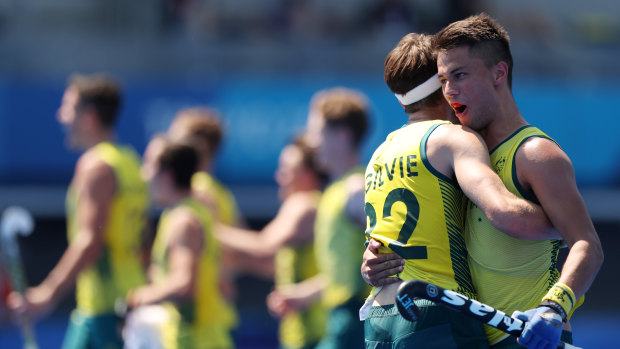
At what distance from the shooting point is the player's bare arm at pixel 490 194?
3102mm

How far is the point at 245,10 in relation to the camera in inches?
611

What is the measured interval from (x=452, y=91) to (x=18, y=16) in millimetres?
12094

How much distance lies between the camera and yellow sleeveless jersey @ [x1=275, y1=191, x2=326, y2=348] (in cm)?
639

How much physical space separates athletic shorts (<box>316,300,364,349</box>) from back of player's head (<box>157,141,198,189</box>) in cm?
133

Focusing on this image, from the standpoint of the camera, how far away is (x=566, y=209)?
3.15 metres

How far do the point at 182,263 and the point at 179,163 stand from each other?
71 cm

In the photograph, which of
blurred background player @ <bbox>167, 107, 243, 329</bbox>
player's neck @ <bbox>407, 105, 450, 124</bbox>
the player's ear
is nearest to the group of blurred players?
blurred background player @ <bbox>167, 107, 243, 329</bbox>

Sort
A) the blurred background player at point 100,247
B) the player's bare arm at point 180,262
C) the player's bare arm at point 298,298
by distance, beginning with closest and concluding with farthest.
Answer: the player's bare arm at point 180,262 → the player's bare arm at point 298,298 → the blurred background player at point 100,247

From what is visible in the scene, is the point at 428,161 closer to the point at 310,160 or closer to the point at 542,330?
the point at 542,330

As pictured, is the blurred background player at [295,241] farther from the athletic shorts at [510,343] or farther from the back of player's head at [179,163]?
the athletic shorts at [510,343]

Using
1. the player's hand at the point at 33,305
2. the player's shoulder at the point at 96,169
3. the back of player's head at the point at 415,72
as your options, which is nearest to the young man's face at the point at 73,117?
the player's shoulder at the point at 96,169

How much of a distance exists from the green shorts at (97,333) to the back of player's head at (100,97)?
56.5 inches

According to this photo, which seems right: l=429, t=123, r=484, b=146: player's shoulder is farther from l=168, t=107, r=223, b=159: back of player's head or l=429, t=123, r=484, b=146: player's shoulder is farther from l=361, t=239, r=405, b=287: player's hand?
l=168, t=107, r=223, b=159: back of player's head

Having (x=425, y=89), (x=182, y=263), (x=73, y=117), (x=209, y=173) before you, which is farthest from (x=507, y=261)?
(x=209, y=173)
